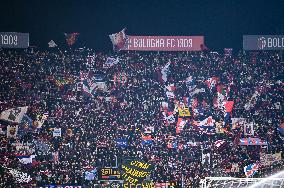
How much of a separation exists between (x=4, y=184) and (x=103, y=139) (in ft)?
20.1

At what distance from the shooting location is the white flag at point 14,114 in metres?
29.2

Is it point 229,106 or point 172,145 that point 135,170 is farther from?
point 229,106

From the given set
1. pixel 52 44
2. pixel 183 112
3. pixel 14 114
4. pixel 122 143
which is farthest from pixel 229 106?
pixel 14 114

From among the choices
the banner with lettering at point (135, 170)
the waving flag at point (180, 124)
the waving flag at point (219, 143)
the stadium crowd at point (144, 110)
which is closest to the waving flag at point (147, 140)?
the stadium crowd at point (144, 110)

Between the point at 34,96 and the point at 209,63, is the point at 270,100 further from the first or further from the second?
the point at 34,96

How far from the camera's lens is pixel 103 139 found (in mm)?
28391

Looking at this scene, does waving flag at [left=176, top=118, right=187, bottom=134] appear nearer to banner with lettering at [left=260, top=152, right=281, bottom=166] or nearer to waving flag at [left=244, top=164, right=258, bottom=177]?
waving flag at [left=244, top=164, right=258, bottom=177]

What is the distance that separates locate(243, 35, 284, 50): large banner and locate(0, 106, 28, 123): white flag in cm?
1578

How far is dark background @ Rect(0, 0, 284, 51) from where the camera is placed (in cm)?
3328

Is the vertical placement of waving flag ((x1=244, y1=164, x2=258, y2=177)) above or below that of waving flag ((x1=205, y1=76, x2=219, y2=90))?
below

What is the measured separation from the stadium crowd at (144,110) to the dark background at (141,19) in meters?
1.40

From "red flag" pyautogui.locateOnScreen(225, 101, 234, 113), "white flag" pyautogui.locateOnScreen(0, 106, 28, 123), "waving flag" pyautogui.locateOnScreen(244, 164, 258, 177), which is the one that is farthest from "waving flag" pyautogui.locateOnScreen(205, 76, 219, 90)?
"white flag" pyautogui.locateOnScreen(0, 106, 28, 123)

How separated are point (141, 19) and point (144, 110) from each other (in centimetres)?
725

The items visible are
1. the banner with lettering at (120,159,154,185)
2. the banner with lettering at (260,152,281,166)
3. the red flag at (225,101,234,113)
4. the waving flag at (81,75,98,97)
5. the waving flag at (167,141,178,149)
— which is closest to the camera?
the banner with lettering at (120,159,154,185)
